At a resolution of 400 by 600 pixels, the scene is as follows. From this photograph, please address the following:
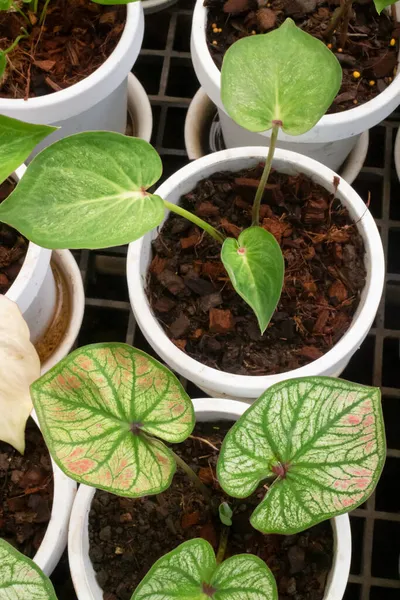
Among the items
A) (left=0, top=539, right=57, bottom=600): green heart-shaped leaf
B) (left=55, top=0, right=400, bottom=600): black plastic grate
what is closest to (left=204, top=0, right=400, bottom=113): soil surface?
(left=55, top=0, right=400, bottom=600): black plastic grate

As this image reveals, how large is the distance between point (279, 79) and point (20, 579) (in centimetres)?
64

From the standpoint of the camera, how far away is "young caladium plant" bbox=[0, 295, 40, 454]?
2.66 ft

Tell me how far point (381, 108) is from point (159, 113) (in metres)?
0.52

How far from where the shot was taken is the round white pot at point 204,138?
1314mm

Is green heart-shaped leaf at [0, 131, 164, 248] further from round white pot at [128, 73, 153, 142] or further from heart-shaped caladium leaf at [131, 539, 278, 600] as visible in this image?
round white pot at [128, 73, 153, 142]

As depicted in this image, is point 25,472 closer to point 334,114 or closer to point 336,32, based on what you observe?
point 334,114

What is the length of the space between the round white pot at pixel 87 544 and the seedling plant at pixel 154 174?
0.58ft

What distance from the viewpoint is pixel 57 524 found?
910 mm

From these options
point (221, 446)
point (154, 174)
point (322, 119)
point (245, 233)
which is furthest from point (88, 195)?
point (322, 119)

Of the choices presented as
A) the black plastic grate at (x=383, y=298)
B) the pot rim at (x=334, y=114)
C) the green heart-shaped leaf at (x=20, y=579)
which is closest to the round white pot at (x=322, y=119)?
the pot rim at (x=334, y=114)

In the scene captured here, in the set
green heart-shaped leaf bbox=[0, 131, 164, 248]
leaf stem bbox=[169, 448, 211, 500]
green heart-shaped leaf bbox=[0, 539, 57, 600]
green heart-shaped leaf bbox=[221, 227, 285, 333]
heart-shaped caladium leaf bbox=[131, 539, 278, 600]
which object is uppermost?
green heart-shaped leaf bbox=[0, 131, 164, 248]

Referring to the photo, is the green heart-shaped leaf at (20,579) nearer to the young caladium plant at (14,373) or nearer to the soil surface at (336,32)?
the young caladium plant at (14,373)

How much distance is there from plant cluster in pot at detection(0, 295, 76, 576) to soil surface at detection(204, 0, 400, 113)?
0.57m

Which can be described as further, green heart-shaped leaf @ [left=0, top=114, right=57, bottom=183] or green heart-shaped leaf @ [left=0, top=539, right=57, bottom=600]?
green heart-shaped leaf @ [left=0, top=114, right=57, bottom=183]
